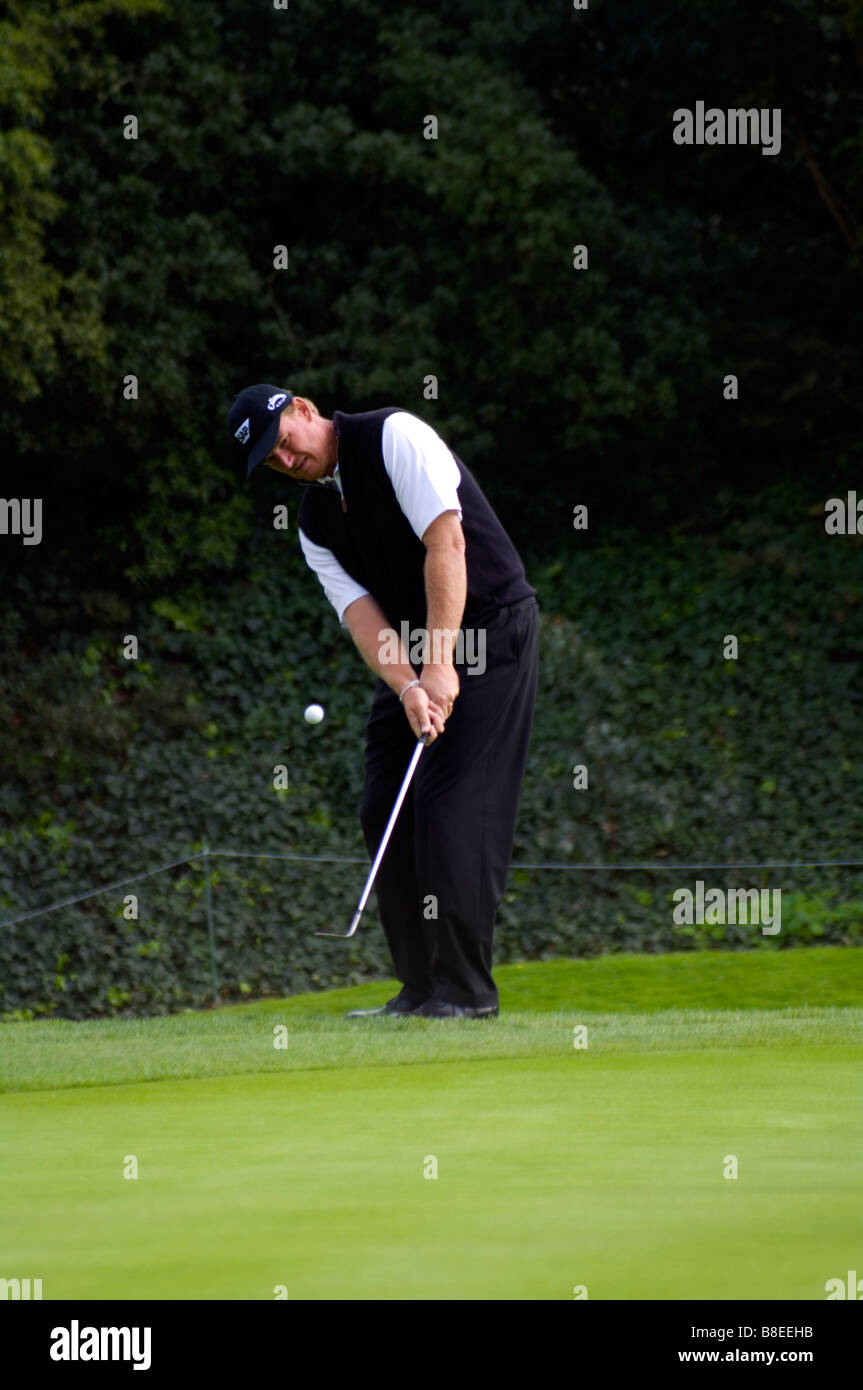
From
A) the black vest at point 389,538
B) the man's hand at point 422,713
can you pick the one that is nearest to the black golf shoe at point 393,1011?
the man's hand at point 422,713

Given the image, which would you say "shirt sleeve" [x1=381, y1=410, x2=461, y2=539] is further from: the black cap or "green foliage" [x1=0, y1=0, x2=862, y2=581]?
"green foliage" [x1=0, y1=0, x2=862, y2=581]

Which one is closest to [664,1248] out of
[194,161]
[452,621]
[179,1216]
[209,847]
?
[179,1216]

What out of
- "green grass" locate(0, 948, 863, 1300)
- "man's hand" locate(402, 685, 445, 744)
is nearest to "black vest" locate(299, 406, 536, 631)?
"man's hand" locate(402, 685, 445, 744)

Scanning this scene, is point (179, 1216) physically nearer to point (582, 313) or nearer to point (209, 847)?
point (209, 847)

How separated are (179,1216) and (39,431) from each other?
423 inches

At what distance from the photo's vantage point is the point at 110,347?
12.5m

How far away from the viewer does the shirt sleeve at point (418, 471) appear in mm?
4969

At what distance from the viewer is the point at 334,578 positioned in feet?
17.8

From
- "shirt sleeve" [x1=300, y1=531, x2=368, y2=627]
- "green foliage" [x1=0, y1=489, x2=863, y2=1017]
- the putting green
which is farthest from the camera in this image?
"green foliage" [x1=0, y1=489, x2=863, y2=1017]

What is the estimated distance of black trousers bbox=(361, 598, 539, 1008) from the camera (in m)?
5.03

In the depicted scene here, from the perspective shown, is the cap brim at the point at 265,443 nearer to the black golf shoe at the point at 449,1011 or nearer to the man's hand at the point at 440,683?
the man's hand at the point at 440,683

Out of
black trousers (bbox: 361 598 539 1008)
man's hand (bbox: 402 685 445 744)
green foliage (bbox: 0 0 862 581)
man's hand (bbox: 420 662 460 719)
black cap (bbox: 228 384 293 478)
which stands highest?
green foliage (bbox: 0 0 862 581)

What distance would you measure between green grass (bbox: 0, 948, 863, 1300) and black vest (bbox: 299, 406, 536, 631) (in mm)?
1246

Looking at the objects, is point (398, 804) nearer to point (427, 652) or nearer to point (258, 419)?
point (427, 652)
